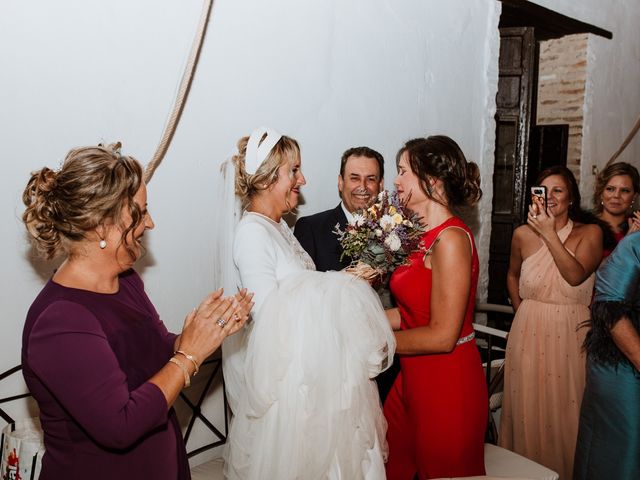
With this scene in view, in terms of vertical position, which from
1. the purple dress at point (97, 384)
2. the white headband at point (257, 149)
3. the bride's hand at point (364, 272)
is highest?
the white headband at point (257, 149)

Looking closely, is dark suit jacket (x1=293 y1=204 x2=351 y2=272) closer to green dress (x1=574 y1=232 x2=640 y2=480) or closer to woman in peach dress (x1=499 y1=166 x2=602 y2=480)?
woman in peach dress (x1=499 y1=166 x2=602 y2=480)

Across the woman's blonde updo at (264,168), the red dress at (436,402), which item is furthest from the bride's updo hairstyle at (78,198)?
the red dress at (436,402)

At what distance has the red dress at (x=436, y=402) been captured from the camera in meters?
2.33

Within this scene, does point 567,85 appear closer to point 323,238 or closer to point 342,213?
point 342,213

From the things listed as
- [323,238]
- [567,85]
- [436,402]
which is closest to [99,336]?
[436,402]

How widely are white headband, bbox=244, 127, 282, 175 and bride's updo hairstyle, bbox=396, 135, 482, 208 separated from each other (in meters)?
0.57

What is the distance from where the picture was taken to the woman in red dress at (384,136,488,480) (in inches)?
88.9

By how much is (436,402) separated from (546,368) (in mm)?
1451

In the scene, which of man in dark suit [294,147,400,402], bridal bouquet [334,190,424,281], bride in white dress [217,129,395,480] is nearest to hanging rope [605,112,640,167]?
man in dark suit [294,147,400,402]

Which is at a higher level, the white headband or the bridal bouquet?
the white headband

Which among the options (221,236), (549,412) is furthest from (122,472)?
(549,412)

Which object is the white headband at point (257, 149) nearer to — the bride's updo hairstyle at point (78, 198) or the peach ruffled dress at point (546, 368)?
the bride's updo hairstyle at point (78, 198)

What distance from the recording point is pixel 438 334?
2277mm

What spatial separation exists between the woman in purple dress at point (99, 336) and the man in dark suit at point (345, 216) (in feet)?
5.33
